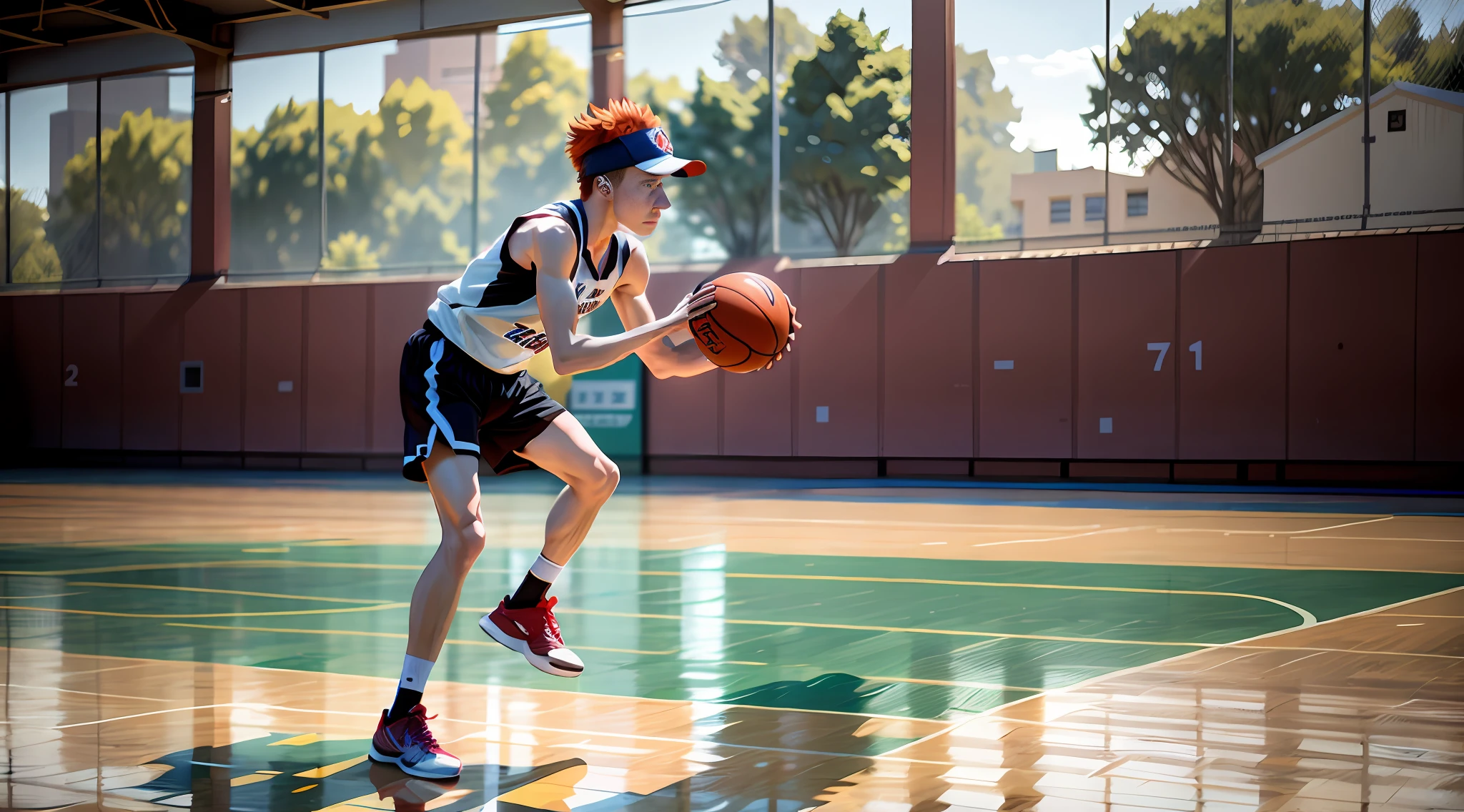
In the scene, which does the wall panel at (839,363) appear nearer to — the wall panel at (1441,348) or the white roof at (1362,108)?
the white roof at (1362,108)

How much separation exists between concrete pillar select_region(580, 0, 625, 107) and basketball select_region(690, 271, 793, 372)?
17.6 metres

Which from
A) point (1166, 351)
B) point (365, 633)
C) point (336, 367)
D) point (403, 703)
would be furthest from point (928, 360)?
point (403, 703)

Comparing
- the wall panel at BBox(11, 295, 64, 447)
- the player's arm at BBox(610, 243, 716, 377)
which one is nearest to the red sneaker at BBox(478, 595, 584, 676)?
the player's arm at BBox(610, 243, 716, 377)

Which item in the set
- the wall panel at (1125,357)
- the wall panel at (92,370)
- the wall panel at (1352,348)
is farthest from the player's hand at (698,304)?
the wall panel at (92,370)

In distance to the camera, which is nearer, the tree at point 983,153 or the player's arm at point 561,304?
the player's arm at point 561,304

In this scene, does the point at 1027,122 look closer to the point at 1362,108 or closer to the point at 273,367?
the point at 1362,108

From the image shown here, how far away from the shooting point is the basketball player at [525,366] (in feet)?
12.5

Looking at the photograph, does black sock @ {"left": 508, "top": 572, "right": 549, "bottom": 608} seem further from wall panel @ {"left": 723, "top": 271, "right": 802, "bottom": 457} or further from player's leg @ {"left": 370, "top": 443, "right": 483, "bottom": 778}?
wall panel @ {"left": 723, "top": 271, "right": 802, "bottom": 457}

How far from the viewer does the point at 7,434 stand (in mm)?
25500

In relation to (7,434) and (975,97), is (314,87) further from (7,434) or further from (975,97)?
(975,97)

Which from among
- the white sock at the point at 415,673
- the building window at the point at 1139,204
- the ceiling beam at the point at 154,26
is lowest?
the white sock at the point at 415,673

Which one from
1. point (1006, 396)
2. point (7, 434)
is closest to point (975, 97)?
point (1006, 396)

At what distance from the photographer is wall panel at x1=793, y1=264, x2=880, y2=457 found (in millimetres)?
19516

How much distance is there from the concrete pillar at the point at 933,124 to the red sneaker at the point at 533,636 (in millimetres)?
15629
